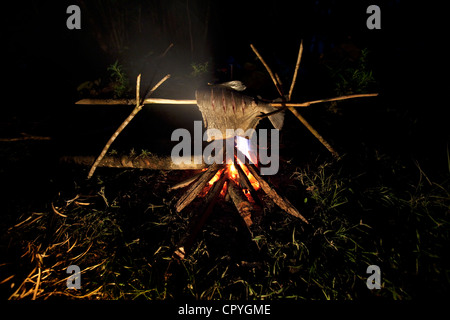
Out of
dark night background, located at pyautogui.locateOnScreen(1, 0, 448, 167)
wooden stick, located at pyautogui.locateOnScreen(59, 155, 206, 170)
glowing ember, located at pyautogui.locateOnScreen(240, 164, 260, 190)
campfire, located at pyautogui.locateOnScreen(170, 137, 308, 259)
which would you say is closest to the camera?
campfire, located at pyautogui.locateOnScreen(170, 137, 308, 259)

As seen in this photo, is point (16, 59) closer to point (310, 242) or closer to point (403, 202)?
point (310, 242)

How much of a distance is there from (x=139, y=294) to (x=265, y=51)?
5733 mm

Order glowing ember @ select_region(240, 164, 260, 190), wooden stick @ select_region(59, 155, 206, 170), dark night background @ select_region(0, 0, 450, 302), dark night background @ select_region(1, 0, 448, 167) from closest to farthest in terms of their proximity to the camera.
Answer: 1. glowing ember @ select_region(240, 164, 260, 190)
2. wooden stick @ select_region(59, 155, 206, 170)
3. dark night background @ select_region(0, 0, 450, 302)
4. dark night background @ select_region(1, 0, 448, 167)

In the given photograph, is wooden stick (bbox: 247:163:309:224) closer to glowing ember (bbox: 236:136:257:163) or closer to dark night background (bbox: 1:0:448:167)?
glowing ember (bbox: 236:136:257:163)

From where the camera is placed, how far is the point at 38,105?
13.6 feet

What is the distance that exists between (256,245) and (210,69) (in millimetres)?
4301

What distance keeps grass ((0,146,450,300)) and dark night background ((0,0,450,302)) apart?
47 cm

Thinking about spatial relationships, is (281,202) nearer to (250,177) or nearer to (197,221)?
(250,177)

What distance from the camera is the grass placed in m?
2.08

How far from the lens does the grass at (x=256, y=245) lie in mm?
2076

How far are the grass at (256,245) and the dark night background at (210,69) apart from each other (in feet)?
1.54

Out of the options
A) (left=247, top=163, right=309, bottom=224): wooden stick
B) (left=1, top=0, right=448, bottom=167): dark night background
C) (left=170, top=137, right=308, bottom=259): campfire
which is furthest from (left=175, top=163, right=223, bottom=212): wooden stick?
(left=1, top=0, right=448, bottom=167): dark night background
